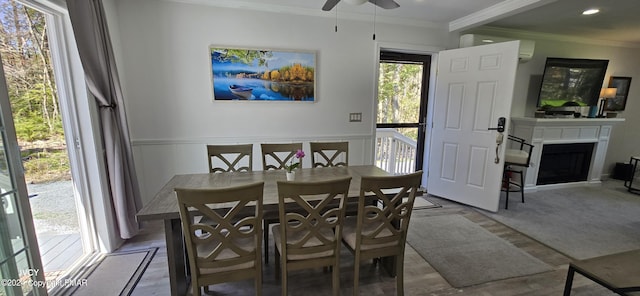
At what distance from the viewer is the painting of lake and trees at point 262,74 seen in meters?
2.95

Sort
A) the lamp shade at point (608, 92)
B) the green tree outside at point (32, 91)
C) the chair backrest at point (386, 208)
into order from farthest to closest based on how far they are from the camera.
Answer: the lamp shade at point (608, 92), the green tree outside at point (32, 91), the chair backrest at point (386, 208)

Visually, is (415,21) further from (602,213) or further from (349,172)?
(602,213)

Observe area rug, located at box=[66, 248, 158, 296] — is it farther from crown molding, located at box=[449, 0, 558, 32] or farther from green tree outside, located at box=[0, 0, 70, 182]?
crown molding, located at box=[449, 0, 558, 32]

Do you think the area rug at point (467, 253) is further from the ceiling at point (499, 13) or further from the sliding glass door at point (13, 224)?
the sliding glass door at point (13, 224)

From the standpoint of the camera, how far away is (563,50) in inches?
162

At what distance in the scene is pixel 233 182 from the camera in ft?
6.47

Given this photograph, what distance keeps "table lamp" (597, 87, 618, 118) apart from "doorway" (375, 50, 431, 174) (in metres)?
3.08

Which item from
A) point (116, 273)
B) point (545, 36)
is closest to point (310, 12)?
point (116, 273)

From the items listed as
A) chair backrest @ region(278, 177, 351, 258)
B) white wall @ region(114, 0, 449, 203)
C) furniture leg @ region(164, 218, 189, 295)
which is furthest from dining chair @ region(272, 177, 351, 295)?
white wall @ region(114, 0, 449, 203)

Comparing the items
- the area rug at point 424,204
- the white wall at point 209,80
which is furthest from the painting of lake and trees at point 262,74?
the area rug at point 424,204

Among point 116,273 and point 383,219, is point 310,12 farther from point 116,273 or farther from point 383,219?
point 116,273

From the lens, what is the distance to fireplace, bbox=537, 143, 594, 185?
13.4 ft

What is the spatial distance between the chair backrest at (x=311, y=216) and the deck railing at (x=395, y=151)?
8.66 ft

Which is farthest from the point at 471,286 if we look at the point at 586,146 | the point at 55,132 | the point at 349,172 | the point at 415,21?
the point at 586,146
